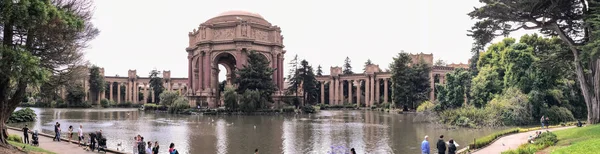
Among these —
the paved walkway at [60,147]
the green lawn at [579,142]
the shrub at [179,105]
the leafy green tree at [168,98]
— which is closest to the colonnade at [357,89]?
the leafy green tree at [168,98]

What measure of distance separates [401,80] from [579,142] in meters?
40.4

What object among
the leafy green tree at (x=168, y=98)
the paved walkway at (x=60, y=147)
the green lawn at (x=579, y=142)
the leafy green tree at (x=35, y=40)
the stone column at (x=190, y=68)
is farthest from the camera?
the stone column at (x=190, y=68)

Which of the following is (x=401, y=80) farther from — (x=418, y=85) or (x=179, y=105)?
(x=179, y=105)

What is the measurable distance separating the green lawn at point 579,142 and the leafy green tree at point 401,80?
36638mm

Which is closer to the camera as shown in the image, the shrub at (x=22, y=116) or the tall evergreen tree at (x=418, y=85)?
the shrub at (x=22, y=116)

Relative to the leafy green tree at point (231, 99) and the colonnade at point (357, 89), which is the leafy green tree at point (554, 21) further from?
the colonnade at point (357, 89)

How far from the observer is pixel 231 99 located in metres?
42.9

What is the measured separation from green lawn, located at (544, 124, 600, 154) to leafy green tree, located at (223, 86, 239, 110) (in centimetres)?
3201

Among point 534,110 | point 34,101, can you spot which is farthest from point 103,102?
point 534,110

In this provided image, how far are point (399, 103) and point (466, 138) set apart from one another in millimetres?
33172

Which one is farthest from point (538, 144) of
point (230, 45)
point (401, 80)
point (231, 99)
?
point (230, 45)

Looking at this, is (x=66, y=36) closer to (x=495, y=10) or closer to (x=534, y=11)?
(x=495, y=10)

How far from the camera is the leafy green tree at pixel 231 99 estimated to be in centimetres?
4297

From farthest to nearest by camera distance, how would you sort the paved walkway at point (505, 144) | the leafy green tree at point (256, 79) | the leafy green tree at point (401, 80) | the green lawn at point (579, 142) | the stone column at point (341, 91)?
the stone column at point (341, 91) → the leafy green tree at point (401, 80) → the leafy green tree at point (256, 79) → the paved walkway at point (505, 144) → the green lawn at point (579, 142)
